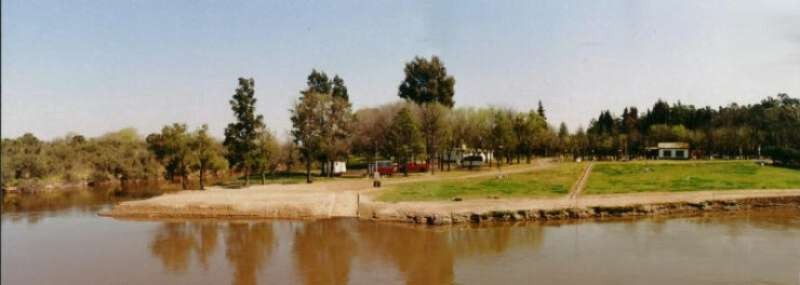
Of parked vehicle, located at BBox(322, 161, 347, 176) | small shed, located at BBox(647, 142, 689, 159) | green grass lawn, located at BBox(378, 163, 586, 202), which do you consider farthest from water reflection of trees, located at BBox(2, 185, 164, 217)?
small shed, located at BBox(647, 142, 689, 159)

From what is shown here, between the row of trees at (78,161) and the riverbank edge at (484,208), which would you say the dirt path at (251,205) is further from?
the row of trees at (78,161)

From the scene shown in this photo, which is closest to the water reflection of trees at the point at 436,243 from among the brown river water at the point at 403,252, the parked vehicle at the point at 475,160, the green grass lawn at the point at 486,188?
the brown river water at the point at 403,252

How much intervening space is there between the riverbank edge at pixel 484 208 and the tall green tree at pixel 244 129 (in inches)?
411

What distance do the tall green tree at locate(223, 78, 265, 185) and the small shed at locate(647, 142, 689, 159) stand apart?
5087 centimetres

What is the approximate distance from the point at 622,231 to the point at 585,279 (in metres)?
8.34

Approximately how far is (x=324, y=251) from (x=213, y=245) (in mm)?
5087

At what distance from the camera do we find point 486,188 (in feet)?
115

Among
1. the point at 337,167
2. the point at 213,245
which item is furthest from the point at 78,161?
the point at 213,245

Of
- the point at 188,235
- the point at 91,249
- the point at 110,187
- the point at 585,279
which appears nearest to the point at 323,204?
the point at 188,235

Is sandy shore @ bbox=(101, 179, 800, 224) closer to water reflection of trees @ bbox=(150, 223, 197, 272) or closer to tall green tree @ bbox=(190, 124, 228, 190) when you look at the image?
water reflection of trees @ bbox=(150, 223, 197, 272)

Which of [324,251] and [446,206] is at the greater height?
[446,206]

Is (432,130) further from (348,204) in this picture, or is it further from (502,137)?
(348,204)

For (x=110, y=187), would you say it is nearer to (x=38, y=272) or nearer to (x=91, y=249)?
(x=91, y=249)

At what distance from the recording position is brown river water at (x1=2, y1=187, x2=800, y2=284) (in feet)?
54.6
